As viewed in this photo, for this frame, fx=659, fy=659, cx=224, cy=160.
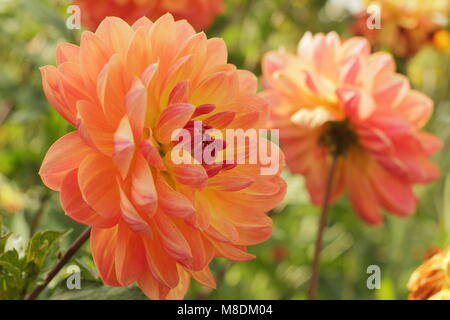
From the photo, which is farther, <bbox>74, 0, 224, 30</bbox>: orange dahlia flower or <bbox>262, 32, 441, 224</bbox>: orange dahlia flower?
<bbox>74, 0, 224, 30</bbox>: orange dahlia flower

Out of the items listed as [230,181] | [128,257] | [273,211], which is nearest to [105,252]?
[128,257]

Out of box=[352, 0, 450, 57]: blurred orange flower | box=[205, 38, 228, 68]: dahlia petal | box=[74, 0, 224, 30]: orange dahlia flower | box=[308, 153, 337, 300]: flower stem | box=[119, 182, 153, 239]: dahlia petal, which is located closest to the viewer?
box=[119, 182, 153, 239]: dahlia petal

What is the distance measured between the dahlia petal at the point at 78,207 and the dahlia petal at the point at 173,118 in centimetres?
9


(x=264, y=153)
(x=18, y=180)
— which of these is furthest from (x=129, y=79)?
(x=18, y=180)

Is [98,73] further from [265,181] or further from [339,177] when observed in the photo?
[339,177]

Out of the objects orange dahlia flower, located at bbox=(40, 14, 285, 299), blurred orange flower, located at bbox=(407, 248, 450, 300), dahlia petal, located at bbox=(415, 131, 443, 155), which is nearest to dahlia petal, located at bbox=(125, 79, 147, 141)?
orange dahlia flower, located at bbox=(40, 14, 285, 299)

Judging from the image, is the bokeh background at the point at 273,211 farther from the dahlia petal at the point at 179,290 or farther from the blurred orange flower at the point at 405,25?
→ the dahlia petal at the point at 179,290

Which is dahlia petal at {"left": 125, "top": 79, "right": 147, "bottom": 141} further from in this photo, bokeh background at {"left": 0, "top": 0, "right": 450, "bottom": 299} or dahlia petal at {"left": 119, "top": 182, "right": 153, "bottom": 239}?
bokeh background at {"left": 0, "top": 0, "right": 450, "bottom": 299}

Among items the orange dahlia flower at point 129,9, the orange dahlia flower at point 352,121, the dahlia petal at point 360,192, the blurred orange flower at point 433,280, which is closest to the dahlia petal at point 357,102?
the orange dahlia flower at point 352,121

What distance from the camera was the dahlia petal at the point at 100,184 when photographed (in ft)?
1.83

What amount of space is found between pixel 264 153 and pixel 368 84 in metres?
0.37

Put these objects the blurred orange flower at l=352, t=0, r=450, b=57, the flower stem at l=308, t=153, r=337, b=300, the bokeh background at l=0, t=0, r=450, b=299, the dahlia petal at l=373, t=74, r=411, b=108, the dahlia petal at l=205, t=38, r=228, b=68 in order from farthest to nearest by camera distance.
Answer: the blurred orange flower at l=352, t=0, r=450, b=57, the bokeh background at l=0, t=0, r=450, b=299, the dahlia petal at l=373, t=74, r=411, b=108, the flower stem at l=308, t=153, r=337, b=300, the dahlia petal at l=205, t=38, r=228, b=68

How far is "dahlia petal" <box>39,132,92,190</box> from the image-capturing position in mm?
562

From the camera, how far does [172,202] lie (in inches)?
22.6
